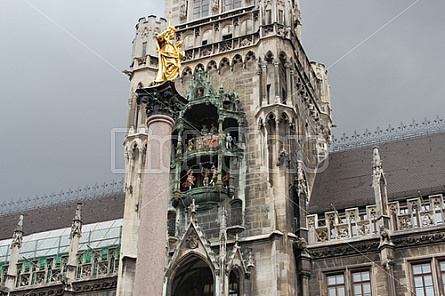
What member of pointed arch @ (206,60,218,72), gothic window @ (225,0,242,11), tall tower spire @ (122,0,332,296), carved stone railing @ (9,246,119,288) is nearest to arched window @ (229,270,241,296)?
tall tower spire @ (122,0,332,296)

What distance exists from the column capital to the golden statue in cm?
36

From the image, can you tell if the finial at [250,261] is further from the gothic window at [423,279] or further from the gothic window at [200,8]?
the gothic window at [200,8]

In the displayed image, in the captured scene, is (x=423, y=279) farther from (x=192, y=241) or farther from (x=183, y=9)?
(x=183, y=9)

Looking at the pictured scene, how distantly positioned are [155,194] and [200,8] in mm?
17938

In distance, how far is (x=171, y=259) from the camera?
2500 centimetres

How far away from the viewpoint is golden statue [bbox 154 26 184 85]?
20.0 metres

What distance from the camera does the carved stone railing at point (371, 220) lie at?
80.7ft

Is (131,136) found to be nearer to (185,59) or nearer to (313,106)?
(185,59)

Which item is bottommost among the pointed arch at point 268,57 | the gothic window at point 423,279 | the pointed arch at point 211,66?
the gothic window at point 423,279

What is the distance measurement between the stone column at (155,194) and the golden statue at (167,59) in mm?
385

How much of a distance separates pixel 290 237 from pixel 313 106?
417 inches

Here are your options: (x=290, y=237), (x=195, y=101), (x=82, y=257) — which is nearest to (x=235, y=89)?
(x=195, y=101)

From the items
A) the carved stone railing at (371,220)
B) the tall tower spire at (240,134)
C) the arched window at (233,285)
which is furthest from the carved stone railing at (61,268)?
the carved stone railing at (371,220)

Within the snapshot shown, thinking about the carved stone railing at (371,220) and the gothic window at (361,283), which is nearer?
the gothic window at (361,283)
